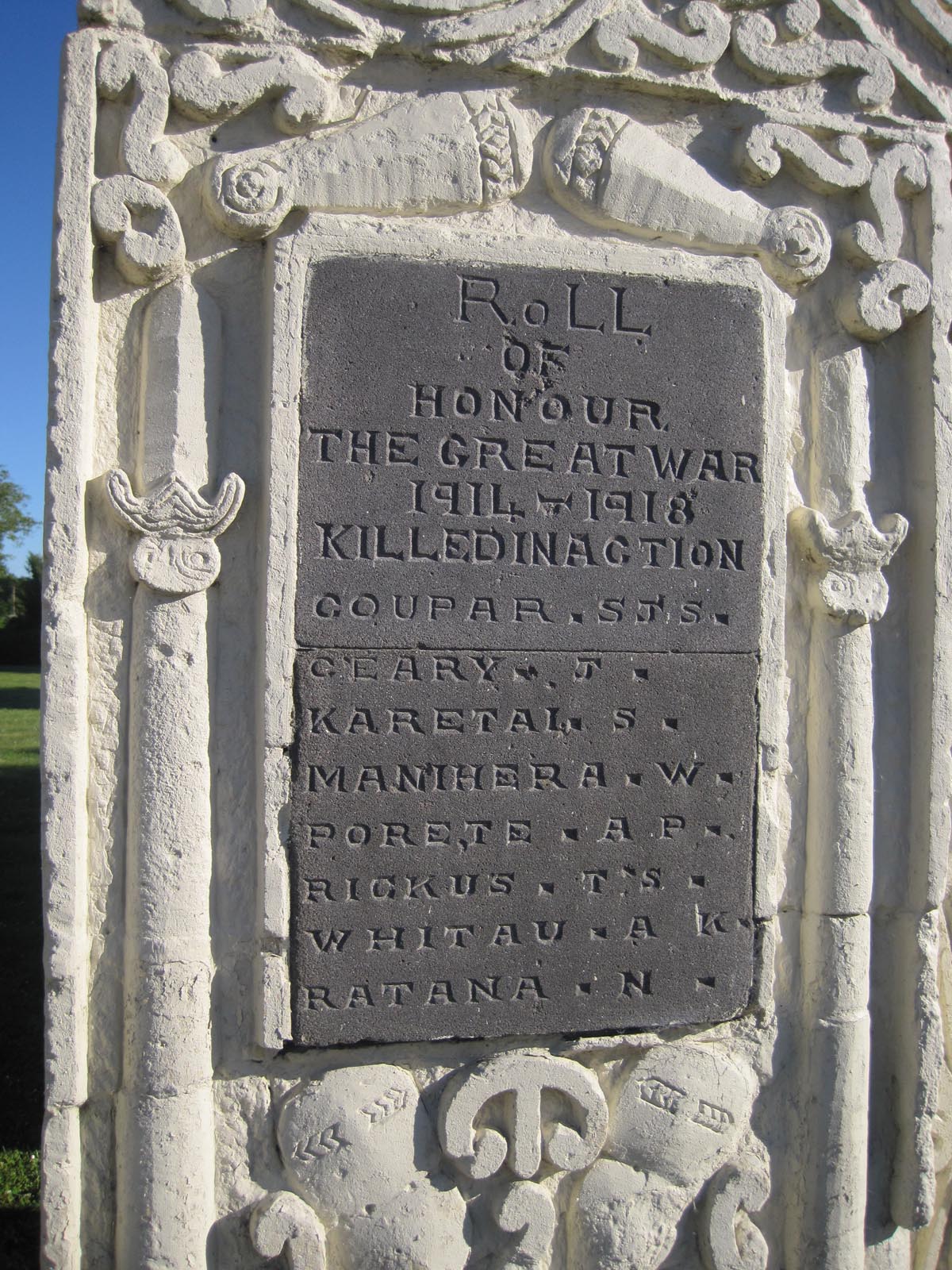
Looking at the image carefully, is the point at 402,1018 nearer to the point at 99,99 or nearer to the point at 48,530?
the point at 48,530

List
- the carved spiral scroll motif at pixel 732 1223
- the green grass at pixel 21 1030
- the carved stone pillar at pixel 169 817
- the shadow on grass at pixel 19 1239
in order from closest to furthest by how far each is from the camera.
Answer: the carved stone pillar at pixel 169 817 → the carved spiral scroll motif at pixel 732 1223 → the shadow on grass at pixel 19 1239 → the green grass at pixel 21 1030

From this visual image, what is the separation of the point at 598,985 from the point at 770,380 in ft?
5.28

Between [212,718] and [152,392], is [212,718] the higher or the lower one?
the lower one

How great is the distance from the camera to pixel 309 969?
7.73ft

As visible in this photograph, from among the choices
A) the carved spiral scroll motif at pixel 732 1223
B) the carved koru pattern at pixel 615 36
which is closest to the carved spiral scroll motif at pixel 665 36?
the carved koru pattern at pixel 615 36

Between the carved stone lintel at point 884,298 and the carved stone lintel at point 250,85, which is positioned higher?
the carved stone lintel at point 250,85

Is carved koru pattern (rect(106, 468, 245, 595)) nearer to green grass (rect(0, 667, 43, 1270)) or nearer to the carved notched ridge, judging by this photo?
the carved notched ridge

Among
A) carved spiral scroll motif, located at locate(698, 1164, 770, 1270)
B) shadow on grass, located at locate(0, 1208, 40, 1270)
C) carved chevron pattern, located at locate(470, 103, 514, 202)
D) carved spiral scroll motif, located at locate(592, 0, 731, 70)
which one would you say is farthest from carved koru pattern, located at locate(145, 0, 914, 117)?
shadow on grass, located at locate(0, 1208, 40, 1270)

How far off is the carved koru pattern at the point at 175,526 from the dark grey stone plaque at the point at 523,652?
20 centimetres

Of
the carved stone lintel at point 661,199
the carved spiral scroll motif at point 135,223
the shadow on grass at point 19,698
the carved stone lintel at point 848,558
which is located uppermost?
the carved stone lintel at point 661,199

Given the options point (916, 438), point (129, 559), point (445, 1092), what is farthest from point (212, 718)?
point (916, 438)

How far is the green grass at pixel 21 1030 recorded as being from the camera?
3.18 m

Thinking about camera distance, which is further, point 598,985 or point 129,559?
point 598,985

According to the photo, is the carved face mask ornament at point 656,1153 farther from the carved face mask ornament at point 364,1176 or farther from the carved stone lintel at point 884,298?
the carved stone lintel at point 884,298
